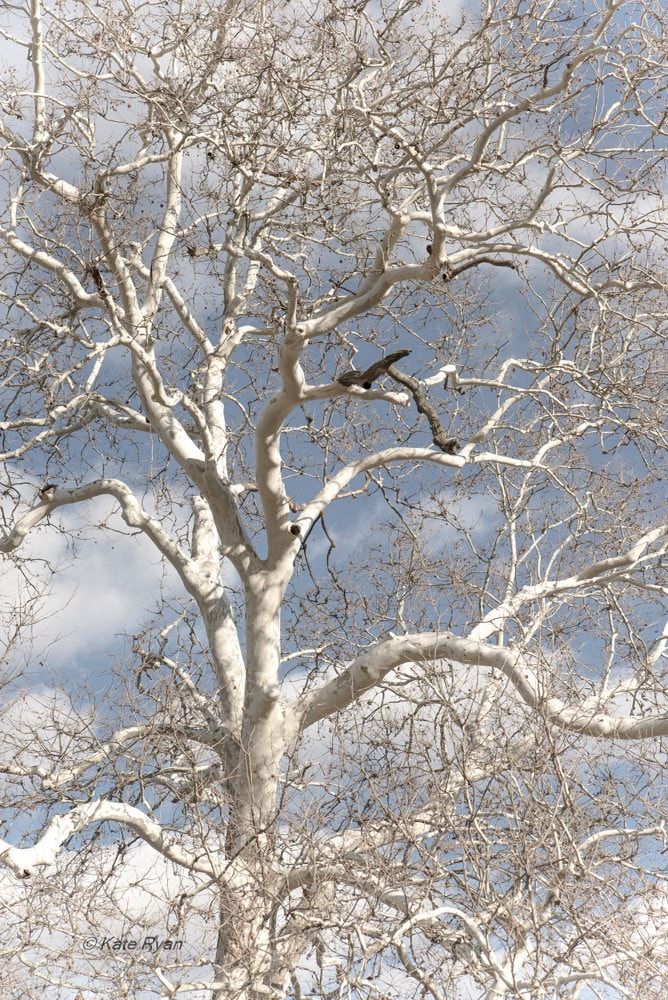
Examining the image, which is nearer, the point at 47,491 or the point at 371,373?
the point at 371,373

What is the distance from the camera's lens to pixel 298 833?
8352mm

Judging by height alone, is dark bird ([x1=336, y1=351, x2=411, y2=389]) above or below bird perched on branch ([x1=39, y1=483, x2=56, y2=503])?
above

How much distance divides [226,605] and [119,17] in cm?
547

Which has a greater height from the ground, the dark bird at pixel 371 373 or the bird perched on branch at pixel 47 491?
the dark bird at pixel 371 373

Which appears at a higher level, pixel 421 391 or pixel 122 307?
pixel 122 307

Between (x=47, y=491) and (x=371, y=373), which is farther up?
(x=371, y=373)

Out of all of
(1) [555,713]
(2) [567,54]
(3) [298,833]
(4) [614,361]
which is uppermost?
(2) [567,54]

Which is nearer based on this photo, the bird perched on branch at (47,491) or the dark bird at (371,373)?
the dark bird at (371,373)

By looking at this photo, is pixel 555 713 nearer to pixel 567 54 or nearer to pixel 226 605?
pixel 226 605

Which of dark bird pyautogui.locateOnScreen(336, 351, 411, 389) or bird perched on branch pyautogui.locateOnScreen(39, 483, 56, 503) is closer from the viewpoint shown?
dark bird pyautogui.locateOnScreen(336, 351, 411, 389)

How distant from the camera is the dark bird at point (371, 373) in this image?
28.7ft

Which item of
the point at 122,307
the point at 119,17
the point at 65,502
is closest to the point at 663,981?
the point at 65,502

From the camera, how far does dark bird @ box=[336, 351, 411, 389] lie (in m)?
8.74

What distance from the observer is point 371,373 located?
8.89 m
